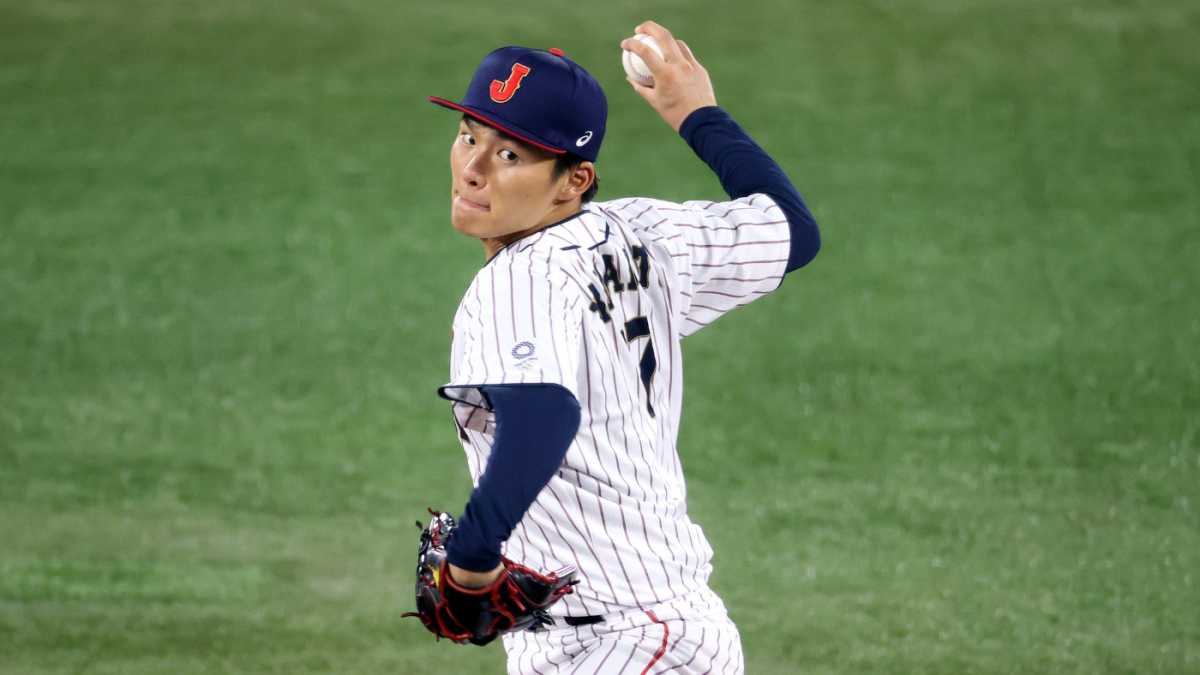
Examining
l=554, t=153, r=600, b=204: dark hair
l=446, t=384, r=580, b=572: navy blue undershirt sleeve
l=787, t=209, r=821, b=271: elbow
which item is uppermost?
l=554, t=153, r=600, b=204: dark hair

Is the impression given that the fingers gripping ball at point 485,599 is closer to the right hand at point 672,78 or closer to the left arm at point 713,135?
the left arm at point 713,135

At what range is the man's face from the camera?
6.89 ft

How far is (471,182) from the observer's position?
A: 2.10 metres

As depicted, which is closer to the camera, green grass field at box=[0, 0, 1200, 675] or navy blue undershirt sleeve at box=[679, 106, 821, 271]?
navy blue undershirt sleeve at box=[679, 106, 821, 271]

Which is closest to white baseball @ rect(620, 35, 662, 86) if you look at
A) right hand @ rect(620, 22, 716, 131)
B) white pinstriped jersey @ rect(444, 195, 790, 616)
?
right hand @ rect(620, 22, 716, 131)

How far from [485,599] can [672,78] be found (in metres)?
1.17

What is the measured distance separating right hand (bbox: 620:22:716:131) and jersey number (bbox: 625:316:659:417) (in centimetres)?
51

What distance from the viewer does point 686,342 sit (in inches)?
272

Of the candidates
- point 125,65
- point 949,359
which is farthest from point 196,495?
point 125,65

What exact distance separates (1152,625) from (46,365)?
5.39 meters

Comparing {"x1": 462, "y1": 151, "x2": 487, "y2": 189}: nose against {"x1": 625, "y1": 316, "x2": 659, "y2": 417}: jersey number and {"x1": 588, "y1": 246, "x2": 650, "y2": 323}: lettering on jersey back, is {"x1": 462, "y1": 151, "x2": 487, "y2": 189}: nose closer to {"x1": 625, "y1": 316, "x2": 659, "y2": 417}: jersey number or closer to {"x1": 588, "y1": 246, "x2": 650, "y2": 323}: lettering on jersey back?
{"x1": 588, "y1": 246, "x2": 650, "y2": 323}: lettering on jersey back

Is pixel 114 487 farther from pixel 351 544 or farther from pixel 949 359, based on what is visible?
pixel 949 359

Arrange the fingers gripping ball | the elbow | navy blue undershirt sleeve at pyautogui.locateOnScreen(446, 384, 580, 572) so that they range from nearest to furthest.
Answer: navy blue undershirt sleeve at pyautogui.locateOnScreen(446, 384, 580, 572) → the fingers gripping ball → the elbow

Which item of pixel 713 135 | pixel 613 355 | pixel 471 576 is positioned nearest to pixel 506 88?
pixel 613 355
